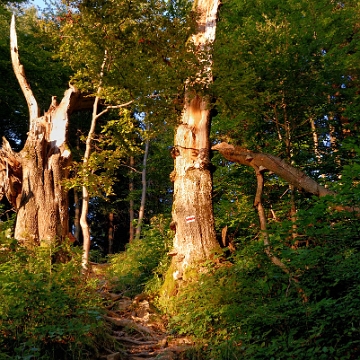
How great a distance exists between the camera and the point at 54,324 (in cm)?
463

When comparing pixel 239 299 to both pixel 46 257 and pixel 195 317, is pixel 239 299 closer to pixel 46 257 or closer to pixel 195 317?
pixel 195 317

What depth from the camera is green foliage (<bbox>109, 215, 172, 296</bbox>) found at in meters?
8.90

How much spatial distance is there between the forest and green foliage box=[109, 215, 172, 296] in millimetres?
55

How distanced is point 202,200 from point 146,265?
288 centimetres

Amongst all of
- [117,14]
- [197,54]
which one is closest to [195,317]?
[197,54]

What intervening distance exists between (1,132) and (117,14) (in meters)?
15.1

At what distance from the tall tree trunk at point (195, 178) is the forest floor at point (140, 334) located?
966 millimetres

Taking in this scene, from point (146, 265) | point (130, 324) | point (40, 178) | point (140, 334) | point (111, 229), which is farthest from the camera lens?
point (111, 229)

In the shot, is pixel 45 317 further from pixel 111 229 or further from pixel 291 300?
pixel 111 229

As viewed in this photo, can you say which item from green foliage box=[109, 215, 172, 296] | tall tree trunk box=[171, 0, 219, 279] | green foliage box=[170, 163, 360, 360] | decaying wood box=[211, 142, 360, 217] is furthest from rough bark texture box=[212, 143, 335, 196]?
green foliage box=[109, 215, 172, 296]

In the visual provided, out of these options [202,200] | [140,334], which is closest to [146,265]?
[202,200]

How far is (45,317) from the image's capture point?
4.57 m

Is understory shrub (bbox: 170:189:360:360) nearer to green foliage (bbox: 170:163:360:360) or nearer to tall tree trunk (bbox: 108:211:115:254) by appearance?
green foliage (bbox: 170:163:360:360)

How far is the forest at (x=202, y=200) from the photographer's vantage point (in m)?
4.55
